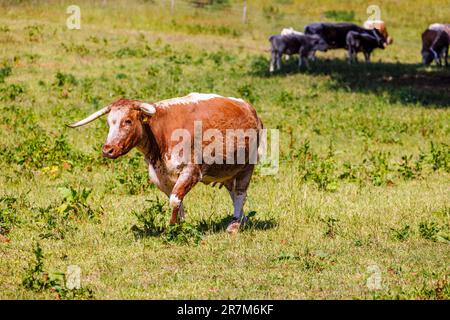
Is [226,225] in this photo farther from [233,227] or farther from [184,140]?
[184,140]

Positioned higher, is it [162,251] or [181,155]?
[181,155]

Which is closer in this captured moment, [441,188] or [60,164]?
[441,188]

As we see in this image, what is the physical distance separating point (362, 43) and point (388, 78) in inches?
245

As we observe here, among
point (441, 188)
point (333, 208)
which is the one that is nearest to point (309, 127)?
point (441, 188)

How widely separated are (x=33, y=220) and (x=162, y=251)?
2.60 meters

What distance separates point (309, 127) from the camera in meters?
20.7

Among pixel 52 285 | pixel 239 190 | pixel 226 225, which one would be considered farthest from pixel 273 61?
pixel 52 285

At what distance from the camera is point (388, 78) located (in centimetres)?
2859

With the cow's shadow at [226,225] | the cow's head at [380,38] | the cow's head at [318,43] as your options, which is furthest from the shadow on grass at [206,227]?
the cow's head at [380,38]

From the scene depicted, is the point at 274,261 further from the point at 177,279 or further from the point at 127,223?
the point at 127,223

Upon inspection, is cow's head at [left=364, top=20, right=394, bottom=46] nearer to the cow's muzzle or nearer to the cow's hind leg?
the cow's hind leg

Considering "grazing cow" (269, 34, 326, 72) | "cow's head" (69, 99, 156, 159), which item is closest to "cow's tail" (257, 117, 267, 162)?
"cow's head" (69, 99, 156, 159)

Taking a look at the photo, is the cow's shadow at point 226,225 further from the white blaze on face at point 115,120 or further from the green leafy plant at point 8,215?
the green leafy plant at point 8,215

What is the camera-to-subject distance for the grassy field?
9102mm
